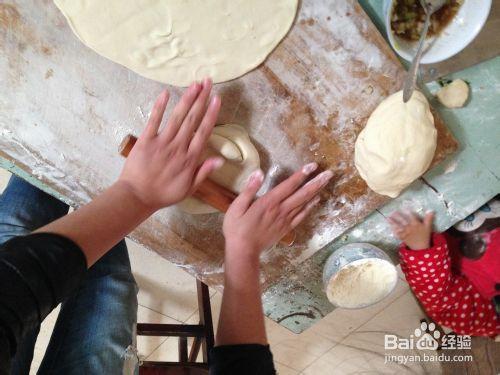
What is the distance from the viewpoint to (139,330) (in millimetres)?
1646

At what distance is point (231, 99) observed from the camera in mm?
978

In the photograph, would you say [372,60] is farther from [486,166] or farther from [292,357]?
[292,357]

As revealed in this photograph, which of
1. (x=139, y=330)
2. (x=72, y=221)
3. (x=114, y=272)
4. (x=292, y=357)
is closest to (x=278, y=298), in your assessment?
(x=114, y=272)

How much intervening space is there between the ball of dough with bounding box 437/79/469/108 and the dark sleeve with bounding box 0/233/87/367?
0.84 metres

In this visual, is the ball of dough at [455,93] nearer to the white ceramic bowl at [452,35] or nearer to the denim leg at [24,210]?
the white ceramic bowl at [452,35]

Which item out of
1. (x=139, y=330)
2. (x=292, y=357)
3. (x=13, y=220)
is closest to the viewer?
(x=13, y=220)

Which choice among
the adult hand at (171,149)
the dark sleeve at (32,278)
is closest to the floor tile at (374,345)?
the adult hand at (171,149)

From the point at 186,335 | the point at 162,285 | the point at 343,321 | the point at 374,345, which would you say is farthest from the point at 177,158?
the point at 374,345

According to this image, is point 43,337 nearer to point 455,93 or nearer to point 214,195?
point 214,195

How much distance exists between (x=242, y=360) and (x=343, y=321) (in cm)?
149

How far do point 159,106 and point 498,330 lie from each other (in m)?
1.27

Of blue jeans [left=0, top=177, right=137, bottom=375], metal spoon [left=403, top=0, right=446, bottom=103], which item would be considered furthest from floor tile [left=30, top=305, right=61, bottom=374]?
metal spoon [left=403, top=0, right=446, bottom=103]

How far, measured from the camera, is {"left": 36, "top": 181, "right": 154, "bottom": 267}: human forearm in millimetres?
735

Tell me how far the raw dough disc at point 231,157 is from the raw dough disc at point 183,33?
127 mm
